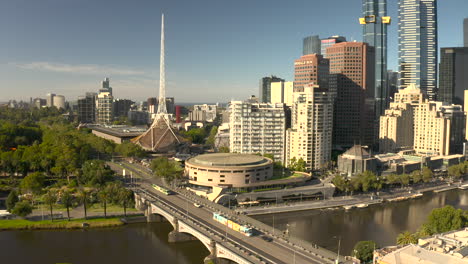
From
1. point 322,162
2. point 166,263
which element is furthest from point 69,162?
point 322,162

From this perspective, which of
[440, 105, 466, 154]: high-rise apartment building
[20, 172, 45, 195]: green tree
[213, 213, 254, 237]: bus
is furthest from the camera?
[440, 105, 466, 154]: high-rise apartment building

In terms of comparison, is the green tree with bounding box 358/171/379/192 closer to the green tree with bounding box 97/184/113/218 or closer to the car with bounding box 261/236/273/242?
the car with bounding box 261/236/273/242

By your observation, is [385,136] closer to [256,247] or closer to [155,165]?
[155,165]

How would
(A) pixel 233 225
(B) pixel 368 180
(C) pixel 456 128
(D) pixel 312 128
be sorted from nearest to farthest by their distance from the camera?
1. (A) pixel 233 225
2. (B) pixel 368 180
3. (D) pixel 312 128
4. (C) pixel 456 128

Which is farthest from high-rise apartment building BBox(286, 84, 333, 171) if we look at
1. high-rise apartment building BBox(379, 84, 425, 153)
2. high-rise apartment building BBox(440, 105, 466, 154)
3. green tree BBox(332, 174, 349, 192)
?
high-rise apartment building BBox(440, 105, 466, 154)

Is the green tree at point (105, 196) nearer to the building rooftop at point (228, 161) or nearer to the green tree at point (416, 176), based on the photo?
the building rooftop at point (228, 161)

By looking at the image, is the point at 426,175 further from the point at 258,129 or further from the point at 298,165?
the point at 258,129

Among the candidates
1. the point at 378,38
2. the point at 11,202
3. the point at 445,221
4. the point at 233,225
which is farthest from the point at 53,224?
the point at 378,38
